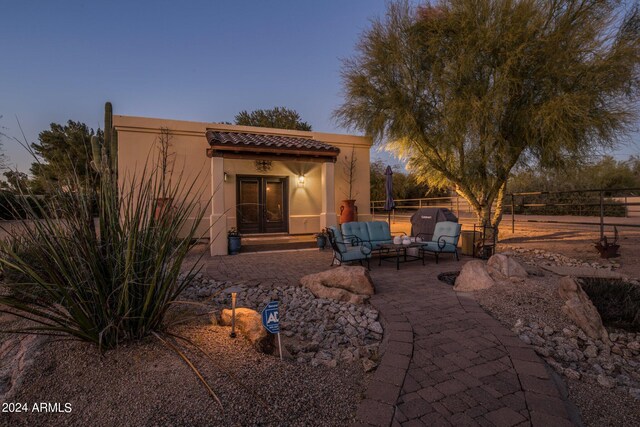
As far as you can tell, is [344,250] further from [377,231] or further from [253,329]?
[253,329]

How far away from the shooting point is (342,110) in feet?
35.2

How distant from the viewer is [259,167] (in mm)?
11227

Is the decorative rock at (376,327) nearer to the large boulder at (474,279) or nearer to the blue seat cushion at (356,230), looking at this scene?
the large boulder at (474,279)

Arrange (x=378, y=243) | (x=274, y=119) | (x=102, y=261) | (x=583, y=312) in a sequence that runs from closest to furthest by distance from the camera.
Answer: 1. (x=102, y=261)
2. (x=583, y=312)
3. (x=378, y=243)
4. (x=274, y=119)

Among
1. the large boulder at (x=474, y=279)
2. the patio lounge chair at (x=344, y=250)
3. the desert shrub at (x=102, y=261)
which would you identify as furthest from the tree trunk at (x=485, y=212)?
the desert shrub at (x=102, y=261)

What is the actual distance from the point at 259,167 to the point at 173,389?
32.0 ft

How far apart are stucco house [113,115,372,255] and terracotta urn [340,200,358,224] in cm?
44

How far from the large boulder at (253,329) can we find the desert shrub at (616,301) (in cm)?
385

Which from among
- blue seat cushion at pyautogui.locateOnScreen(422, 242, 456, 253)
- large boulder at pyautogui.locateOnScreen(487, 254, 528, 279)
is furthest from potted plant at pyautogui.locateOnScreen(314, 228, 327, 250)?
large boulder at pyautogui.locateOnScreen(487, 254, 528, 279)

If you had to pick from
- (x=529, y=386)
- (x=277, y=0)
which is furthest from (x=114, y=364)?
(x=277, y=0)

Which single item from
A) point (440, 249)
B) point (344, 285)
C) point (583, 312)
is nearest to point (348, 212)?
point (440, 249)

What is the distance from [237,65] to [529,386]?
14.7 metres

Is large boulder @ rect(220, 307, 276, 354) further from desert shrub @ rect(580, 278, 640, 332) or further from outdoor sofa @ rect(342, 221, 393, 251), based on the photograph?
outdoor sofa @ rect(342, 221, 393, 251)

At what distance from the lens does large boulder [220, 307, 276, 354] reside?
266 cm
